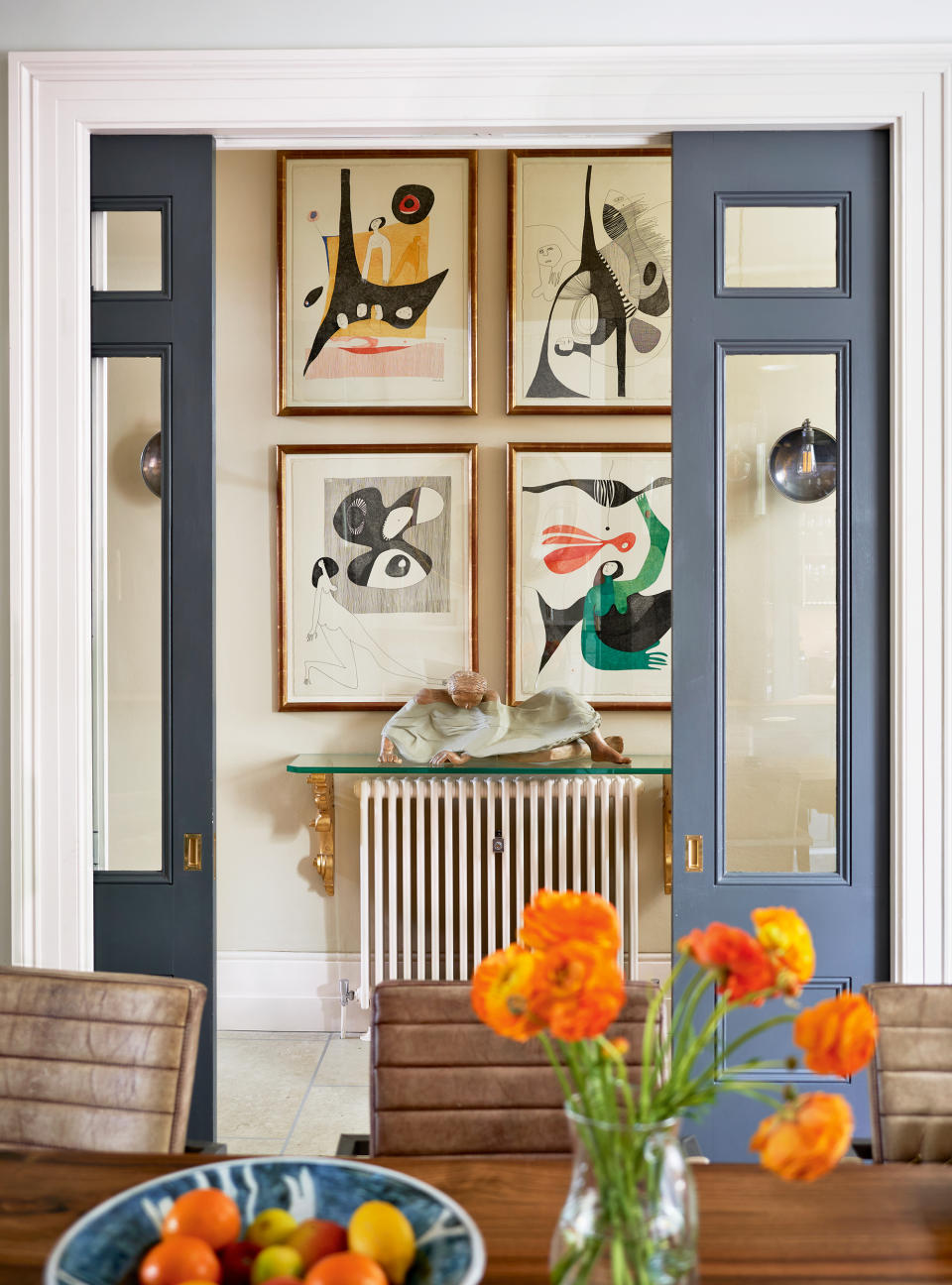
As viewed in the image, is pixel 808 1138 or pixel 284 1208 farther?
pixel 284 1208

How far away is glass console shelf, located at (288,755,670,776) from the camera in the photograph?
3.22 m

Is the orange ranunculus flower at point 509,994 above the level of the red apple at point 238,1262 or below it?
above

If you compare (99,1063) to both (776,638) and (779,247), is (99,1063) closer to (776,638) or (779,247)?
(776,638)

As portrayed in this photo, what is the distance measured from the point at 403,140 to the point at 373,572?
1.51 metres

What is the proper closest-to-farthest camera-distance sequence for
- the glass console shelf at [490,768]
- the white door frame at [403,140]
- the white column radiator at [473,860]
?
1. the white door frame at [403,140]
2. the glass console shelf at [490,768]
3. the white column radiator at [473,860]

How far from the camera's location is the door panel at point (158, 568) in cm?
226

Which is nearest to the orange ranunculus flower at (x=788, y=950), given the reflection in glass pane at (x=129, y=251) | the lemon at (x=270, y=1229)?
the lemon at (x=270, y=1229)

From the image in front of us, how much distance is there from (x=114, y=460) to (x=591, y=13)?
1.44 metres

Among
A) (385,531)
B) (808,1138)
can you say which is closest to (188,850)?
(385,531)

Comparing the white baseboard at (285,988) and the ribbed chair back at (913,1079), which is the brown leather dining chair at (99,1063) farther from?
the white baseboard at (285,988)

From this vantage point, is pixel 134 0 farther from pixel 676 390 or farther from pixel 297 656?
pixel 297 656

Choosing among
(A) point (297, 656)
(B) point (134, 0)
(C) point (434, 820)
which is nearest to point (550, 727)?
(C) point (434, 820)

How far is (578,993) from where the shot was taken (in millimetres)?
745

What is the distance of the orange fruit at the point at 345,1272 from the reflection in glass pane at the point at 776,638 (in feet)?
5.31
